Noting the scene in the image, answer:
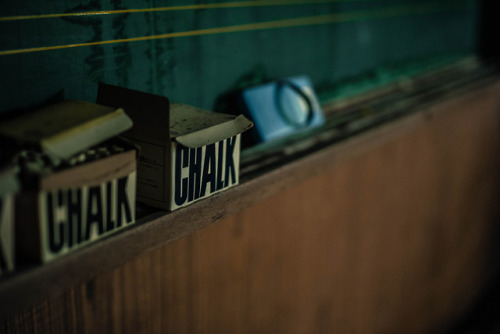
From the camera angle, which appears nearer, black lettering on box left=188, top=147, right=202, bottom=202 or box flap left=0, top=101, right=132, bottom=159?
box flap left=0, top=101, right=132, bottom=159

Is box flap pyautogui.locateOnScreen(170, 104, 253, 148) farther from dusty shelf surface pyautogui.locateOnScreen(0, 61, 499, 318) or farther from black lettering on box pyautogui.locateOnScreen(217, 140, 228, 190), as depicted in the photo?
dusty shelf surface pyautogui.locateOnScreen(0, 61, 499, 318)

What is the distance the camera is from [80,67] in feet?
3.16

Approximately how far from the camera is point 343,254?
2023mm

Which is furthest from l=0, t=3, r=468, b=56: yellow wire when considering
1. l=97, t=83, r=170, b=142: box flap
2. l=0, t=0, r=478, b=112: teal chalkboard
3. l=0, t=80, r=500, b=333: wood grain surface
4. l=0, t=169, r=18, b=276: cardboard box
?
l=0, t=80, r=500, b=333: wood grain surface

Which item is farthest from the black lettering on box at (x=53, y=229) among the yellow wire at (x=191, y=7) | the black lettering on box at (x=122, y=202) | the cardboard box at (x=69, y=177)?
the yellow wire at (x=191, y=7)

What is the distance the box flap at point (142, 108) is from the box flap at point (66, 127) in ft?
0.23

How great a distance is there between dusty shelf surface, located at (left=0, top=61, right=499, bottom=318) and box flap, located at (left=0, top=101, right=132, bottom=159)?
19 centimetres

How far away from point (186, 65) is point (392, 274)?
65.4 inches

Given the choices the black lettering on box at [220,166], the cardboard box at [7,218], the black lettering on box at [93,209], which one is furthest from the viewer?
the black lettering on box at [220,166]

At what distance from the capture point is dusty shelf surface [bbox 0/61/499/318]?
0.78 metres

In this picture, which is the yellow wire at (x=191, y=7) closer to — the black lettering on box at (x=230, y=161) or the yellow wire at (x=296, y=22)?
the yellow wire at (x=296, y=22)

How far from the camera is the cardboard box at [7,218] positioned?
27.2 inches

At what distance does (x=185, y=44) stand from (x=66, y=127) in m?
0.46

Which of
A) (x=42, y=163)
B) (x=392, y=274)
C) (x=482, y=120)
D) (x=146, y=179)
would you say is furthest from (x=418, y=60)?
(x=42, y=163)
